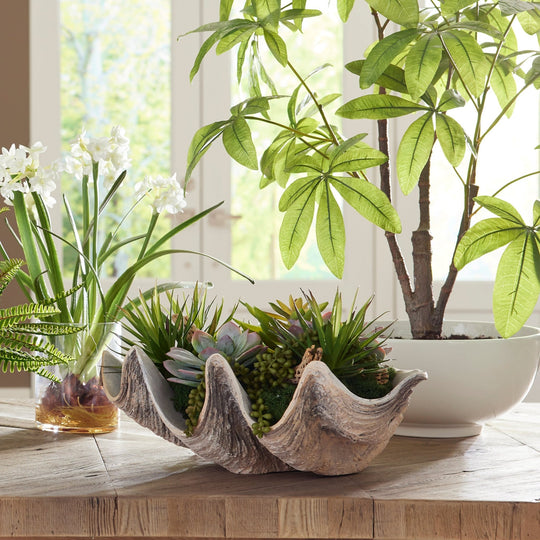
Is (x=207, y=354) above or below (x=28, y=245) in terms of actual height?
below

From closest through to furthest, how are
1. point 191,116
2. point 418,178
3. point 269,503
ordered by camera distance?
point 269,503 < point 418,178 < point 191,116

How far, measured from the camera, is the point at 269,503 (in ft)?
2.12

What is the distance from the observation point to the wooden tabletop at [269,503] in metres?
0.64

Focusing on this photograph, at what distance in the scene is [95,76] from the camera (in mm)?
2832

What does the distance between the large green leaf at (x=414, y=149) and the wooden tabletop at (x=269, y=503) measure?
326 mm

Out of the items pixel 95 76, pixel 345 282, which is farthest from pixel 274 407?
pixel 95 76

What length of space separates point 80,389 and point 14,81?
2.22 m

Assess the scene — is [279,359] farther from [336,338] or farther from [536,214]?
[536,214]

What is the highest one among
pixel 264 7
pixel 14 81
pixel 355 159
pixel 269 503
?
pixel 14 81

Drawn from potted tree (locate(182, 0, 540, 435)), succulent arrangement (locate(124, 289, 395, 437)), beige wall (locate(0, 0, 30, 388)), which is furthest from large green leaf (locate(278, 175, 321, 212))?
beige wall (locate(0, 0, 30, 388))

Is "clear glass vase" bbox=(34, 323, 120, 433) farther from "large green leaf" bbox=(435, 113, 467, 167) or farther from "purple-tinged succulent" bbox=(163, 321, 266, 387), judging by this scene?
"large green leaf" bbox=(435, 113, 467, 167)

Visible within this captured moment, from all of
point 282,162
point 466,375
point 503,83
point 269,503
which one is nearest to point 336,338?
point 269,503

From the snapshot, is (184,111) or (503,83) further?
(184,111)

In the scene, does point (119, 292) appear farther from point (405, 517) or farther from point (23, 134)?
point (23, 134)
